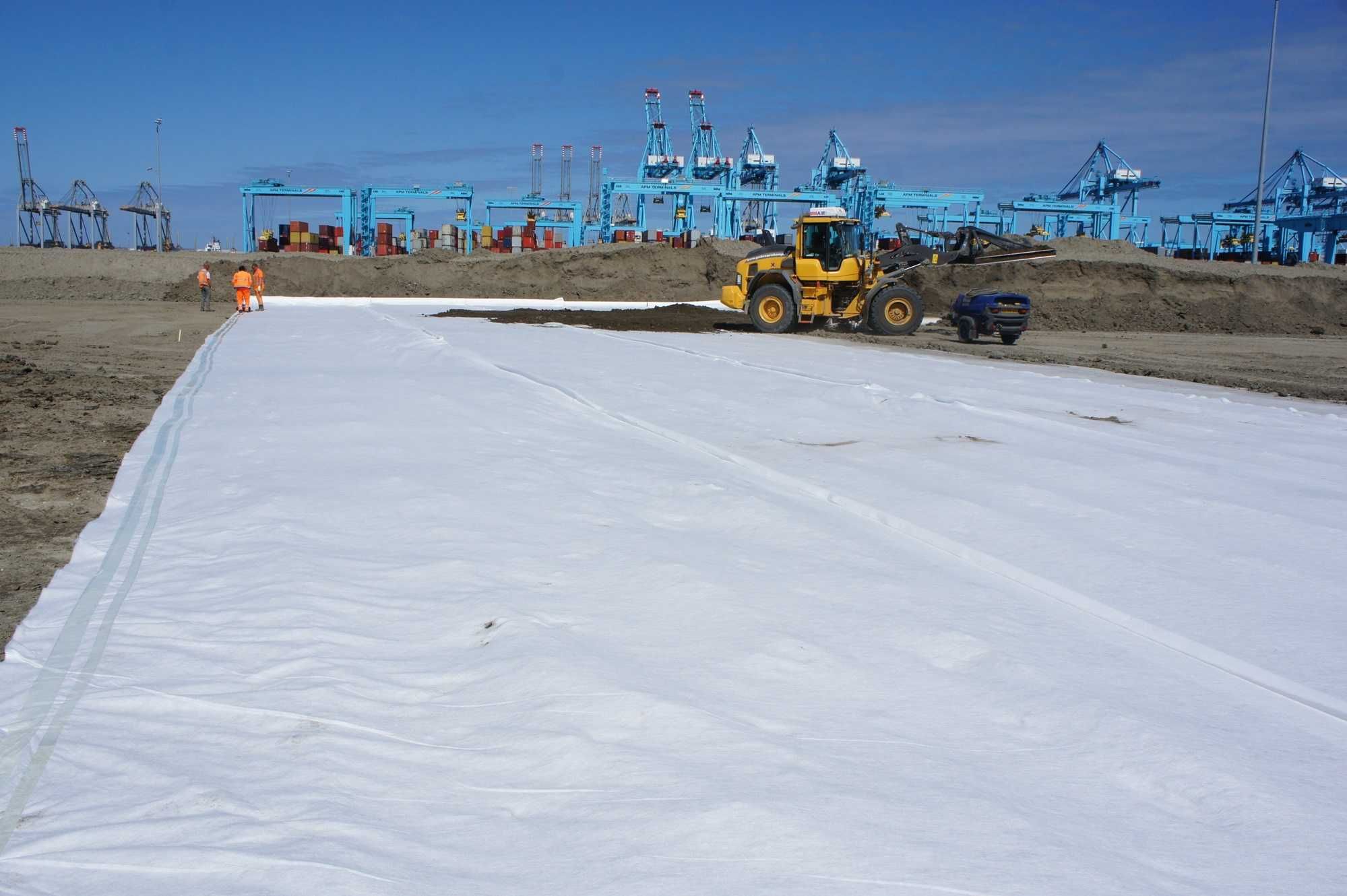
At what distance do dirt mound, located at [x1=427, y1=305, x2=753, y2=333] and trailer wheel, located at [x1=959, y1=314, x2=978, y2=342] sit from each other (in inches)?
164

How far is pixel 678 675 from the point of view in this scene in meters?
3.31

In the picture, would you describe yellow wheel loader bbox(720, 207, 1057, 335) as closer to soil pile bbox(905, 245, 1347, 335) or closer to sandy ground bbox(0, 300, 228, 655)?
soil pile bbox(905, 245, 1347, 335)

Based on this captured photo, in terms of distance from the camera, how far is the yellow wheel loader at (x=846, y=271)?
18.1m

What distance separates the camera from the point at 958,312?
738 inches

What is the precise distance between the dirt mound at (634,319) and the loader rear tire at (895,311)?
284 cm

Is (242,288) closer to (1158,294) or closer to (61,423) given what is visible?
(61,423)

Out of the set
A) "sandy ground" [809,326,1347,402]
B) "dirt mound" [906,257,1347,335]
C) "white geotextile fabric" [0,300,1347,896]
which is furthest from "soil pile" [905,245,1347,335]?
"white geotextile fabric" [0,300,1347,896]

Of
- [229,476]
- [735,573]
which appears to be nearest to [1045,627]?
[735,573]

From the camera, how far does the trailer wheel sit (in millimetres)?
18297

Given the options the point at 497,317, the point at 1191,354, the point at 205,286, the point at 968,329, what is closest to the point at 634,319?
the point at 497,317

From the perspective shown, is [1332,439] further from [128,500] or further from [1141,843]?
[128,500]

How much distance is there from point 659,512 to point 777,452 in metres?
1.86

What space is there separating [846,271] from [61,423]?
13.2 m

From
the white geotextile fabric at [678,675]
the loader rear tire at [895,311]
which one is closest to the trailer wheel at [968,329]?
the loader rear tire at [895,311]
